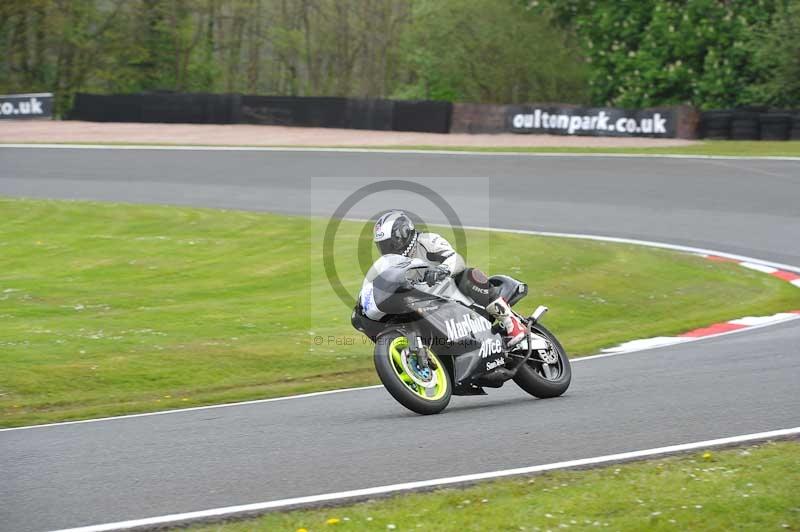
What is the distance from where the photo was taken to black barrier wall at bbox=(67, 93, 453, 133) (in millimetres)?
36281

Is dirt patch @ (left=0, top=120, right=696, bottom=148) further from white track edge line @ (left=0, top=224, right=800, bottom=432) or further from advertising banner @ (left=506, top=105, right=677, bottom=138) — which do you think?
white track edge line @ (left=0, top=224, right=800, bottom=432)

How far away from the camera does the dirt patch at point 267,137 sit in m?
32.8

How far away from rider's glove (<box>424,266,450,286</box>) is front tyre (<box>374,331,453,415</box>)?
0.47 meters

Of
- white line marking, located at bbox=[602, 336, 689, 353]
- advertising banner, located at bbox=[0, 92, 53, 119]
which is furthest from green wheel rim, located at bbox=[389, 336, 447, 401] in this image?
advertising banner, located at bbox=[0, 92, 53, 119]

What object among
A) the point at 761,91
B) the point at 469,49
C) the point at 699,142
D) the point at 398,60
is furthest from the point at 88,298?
the point at 398,60

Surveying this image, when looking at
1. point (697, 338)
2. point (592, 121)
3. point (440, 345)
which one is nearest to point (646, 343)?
point (697, 338)

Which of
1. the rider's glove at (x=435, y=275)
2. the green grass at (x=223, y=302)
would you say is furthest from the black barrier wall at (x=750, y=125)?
the rider's glove at (x=435, y=275)

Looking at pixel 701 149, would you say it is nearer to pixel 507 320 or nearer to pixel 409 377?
pixel 507 320

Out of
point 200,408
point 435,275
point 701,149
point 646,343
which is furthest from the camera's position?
point 701,149

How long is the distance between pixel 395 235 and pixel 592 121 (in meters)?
26.8

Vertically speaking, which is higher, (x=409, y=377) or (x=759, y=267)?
(x=409, y=377)

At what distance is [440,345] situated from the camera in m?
7.98

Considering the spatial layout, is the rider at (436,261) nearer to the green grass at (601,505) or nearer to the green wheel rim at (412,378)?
the green wheel rim at (412,378)

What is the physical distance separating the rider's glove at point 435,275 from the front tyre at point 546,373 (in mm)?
1078
